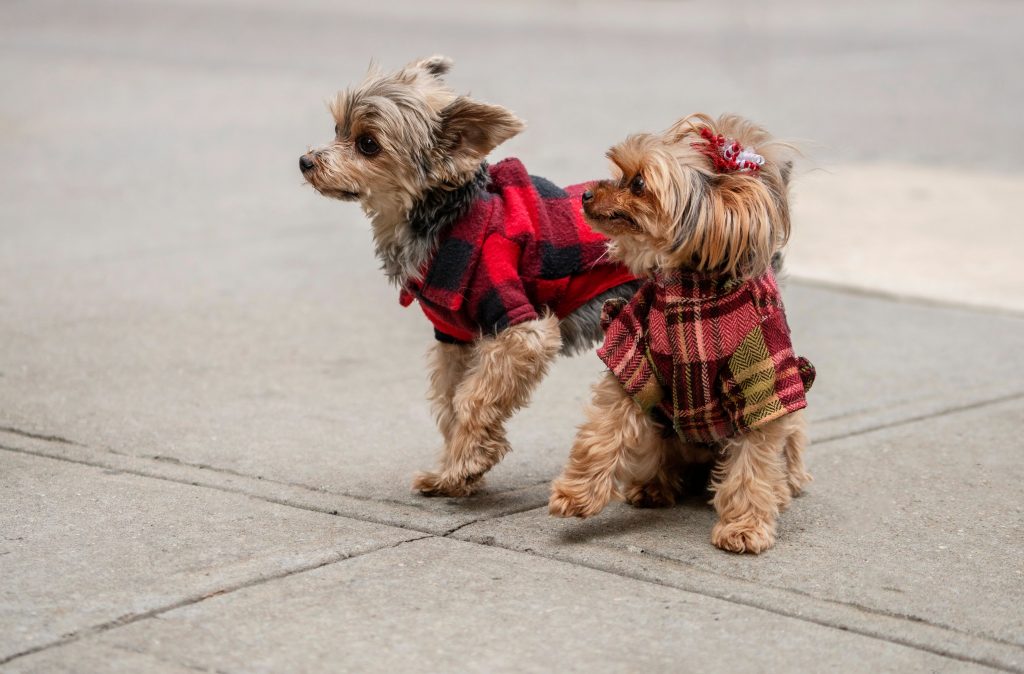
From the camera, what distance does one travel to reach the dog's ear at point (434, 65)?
4594 millimetres

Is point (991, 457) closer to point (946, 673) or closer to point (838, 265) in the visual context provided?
point (946, 673)

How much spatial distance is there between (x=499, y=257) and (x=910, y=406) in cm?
232

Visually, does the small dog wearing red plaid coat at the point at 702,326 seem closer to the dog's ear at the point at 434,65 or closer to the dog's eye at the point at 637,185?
the dog's eye at the point at 637,185

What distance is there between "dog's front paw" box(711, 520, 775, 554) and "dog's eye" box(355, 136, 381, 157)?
1636 mm

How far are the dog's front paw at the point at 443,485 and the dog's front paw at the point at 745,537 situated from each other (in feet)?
2.96

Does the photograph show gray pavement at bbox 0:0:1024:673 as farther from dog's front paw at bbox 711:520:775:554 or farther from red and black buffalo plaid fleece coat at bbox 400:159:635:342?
red and black buffalo plaid fleece coat at bbox 400:159:635:342

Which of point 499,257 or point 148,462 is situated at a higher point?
point 499,257

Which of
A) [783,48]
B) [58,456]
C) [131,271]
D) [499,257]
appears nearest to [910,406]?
[499,257]

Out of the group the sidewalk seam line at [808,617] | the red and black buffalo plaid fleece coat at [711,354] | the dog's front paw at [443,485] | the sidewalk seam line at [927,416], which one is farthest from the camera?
the sidewalk seam line at [927,416]

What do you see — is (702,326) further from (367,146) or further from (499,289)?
(367,146)

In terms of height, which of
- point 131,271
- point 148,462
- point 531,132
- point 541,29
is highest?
point 541,29

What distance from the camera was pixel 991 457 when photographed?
5.11 m

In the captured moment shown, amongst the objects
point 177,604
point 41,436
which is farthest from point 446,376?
point 41,436

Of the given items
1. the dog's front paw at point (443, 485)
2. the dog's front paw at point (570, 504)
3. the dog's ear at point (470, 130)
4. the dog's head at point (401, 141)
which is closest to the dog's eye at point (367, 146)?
the dog's head at point (401, 141)
